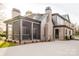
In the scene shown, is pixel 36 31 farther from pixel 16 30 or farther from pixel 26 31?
pixel 16 30

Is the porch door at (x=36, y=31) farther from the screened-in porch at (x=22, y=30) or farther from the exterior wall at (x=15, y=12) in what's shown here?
the exterior wall at (x=15, y=12)

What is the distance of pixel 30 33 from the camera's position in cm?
431

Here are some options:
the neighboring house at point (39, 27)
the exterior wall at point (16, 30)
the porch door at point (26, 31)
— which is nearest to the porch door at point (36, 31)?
the neighboring house at point (39, 27)

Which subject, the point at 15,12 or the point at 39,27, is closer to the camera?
the point at 15,12

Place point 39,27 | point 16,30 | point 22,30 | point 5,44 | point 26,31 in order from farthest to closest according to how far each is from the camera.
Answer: point 39,27 → point 26,31 → point 22,30 → point 16,30 → point 5,44

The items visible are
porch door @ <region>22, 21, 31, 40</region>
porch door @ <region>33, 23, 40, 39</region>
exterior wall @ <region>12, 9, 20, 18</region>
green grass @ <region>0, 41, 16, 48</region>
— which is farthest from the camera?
porch door @ <region>33, 23, 40, 39</region>

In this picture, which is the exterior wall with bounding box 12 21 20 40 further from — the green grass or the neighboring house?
the green grass

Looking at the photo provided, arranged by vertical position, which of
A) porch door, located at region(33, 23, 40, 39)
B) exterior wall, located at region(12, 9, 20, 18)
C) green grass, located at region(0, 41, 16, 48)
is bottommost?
green grass, located at region(0, 41, 16, 48)

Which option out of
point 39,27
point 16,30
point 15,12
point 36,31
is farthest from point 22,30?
point 39,27

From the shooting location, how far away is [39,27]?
4.61m

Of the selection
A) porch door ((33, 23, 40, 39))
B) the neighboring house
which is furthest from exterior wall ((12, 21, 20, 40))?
porch door ((33, 23, 40, 39))

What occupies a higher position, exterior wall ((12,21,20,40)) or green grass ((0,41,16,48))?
exterior wall ((12,21,20,40))

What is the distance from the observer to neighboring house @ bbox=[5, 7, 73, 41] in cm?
386

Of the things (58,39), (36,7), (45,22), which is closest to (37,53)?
(58,39)
